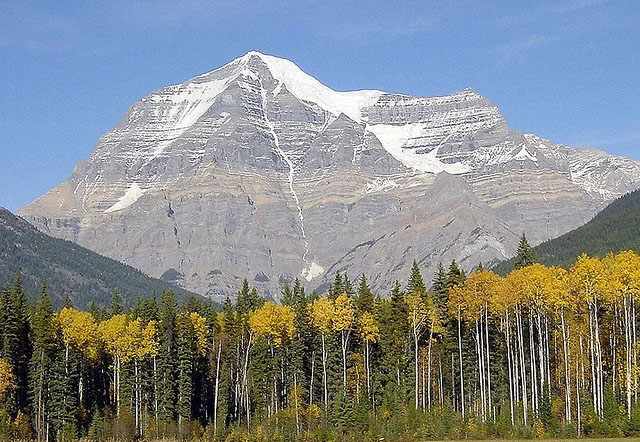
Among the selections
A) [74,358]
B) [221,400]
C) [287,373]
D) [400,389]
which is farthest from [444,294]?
[74,358]

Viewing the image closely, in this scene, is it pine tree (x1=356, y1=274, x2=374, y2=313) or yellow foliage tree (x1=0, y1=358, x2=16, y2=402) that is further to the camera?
pine tree (x1=356, y1=274, x2=374, y2=313)

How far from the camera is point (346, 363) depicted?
376 ft

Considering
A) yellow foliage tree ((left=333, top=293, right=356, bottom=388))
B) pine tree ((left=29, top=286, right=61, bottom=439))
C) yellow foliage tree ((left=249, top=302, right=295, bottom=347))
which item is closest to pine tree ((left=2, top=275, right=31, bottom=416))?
pine tree ((left=29, top=286, right=61, bottom=439))

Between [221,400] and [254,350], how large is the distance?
27.1ft

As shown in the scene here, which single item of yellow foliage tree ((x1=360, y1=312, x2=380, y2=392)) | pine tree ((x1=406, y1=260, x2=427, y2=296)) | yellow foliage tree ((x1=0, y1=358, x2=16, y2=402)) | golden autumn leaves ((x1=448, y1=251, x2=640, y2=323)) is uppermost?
pine tree ((x1=406, y1=260, x2=427, y2=296))

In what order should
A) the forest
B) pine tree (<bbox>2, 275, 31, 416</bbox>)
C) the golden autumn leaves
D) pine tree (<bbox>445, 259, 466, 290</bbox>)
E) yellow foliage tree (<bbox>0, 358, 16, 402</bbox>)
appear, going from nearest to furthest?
the golden autumn leaves < the forest < yellow foliage tree (<bbox>0, 358, 16, 402</bbox>) < pine tree (<bbox>2, 275, 31, 416</bbox>) < pine tree (<bbox>445, 259, 466, 290</bbox>)

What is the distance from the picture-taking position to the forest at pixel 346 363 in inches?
3757

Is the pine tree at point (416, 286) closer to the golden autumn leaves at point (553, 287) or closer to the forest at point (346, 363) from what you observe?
the forest at point (346, 363)

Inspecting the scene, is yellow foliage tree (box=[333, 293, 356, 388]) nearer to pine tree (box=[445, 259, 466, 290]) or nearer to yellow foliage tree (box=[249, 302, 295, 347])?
yellow foliage tree (box=[249, 302, 295, 347])

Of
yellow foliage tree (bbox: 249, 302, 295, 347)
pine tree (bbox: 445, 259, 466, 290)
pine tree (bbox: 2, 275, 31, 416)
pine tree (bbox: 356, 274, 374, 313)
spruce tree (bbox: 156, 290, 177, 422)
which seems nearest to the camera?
pine tree (bbox: 2, 275, 31, 416)

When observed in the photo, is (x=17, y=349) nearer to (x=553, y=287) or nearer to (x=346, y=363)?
(x=346, y=363)

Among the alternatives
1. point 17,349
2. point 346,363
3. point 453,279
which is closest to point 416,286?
point 453,279

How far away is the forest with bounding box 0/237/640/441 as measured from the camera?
95.4 metres

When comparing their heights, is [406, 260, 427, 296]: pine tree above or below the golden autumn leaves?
above
